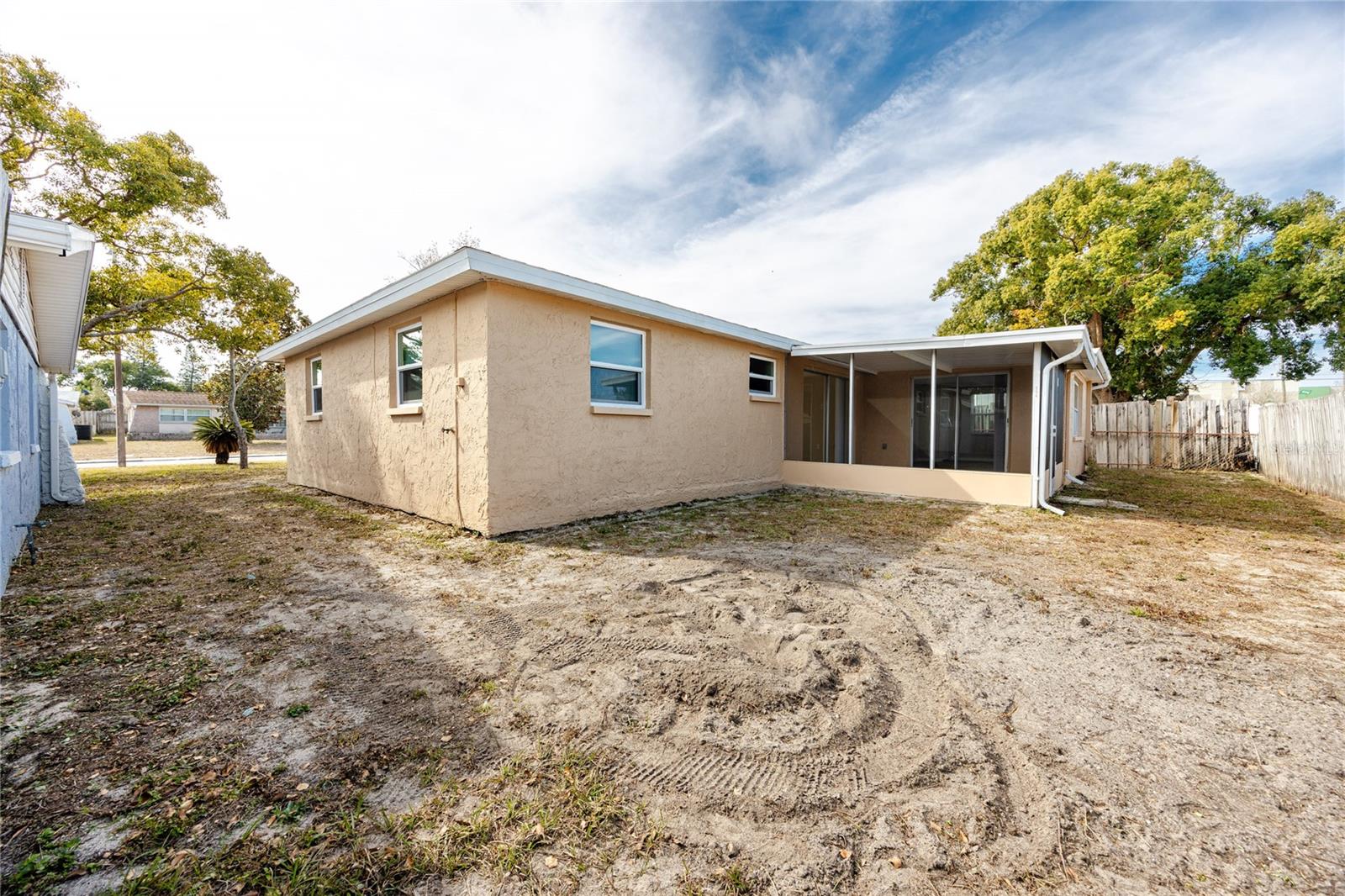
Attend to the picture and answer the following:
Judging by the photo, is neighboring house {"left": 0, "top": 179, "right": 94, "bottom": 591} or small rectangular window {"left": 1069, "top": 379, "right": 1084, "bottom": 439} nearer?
neighboring house {"left": 0, "top": 179, "right": 94, "bottom": 591}

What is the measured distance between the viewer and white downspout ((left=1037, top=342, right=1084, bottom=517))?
24.4 ft

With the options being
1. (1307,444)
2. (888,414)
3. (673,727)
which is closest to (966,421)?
(888,414)

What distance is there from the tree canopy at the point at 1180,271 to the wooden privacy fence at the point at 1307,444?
6.01m

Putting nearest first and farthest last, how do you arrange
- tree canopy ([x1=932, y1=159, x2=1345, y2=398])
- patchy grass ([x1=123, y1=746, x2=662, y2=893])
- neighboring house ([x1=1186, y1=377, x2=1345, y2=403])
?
patchy grass ([x1=123, y1=746, x2=662, y2=893])
tree canopy ([x1=932, y1=159, x2=1345, y2=398])
neighboring house ([x1=1186, y1=377, x2=1345, y2=403])

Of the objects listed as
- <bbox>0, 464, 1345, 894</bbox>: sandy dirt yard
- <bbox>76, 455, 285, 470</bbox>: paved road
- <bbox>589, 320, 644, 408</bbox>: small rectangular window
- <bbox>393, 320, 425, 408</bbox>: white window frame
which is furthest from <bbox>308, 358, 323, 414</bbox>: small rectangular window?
<bbox>76, 455, 285, 470</bbox>: paved road

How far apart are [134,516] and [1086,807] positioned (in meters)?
10.1

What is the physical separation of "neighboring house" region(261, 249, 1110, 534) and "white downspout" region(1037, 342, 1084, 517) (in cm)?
5

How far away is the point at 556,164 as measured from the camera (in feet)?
29.6

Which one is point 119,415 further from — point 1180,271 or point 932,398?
point 1180,271

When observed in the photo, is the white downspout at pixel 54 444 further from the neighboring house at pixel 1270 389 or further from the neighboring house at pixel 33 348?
the neighboring house at pixel 1270 389

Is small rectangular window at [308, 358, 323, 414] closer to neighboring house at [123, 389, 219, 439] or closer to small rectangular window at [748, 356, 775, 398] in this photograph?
small rectangular window at [748, 356, 775, 398]

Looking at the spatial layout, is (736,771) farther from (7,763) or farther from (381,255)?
(381,255)

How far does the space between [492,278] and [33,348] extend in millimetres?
7410

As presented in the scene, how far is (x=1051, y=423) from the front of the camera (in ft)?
27.9
